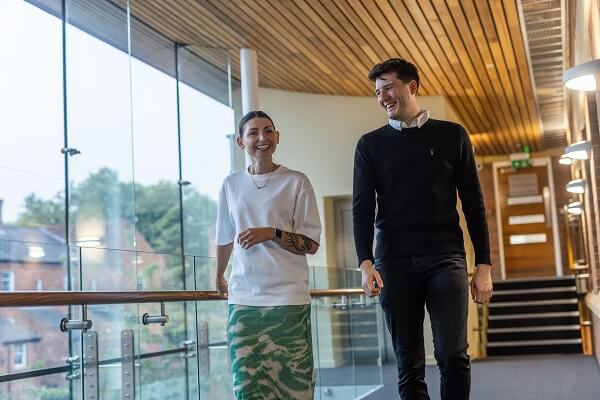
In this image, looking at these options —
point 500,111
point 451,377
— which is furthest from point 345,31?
point 451,377

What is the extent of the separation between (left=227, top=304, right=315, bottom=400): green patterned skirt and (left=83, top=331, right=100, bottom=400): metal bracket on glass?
1.61 feet

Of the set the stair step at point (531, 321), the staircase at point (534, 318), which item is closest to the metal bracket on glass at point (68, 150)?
the staircase at point (534, 318)

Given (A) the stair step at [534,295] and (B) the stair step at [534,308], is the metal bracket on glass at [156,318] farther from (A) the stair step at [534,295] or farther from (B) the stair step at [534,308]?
(A) the stair step at [534,295]

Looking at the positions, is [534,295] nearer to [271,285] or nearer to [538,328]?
[538,328]

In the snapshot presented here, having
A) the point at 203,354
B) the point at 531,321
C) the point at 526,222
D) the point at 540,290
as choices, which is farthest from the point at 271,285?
the point at 526,222

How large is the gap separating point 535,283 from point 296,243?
469 inches

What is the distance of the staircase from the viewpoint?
39.3 feet

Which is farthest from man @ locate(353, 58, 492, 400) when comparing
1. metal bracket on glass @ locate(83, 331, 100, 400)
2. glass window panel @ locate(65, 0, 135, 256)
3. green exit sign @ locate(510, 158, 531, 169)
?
green exit sign @ locate(510, 158, 531, 169)

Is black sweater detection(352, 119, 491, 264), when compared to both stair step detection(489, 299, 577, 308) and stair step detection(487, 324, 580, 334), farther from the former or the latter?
stair step detection(489, 299, 577, 308)

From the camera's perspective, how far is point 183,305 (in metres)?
5.26

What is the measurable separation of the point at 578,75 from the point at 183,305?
2.81 meters

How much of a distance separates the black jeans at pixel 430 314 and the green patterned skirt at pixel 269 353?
1.09 feet

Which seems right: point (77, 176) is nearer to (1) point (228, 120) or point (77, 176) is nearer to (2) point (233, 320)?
(1) point (228, 120)

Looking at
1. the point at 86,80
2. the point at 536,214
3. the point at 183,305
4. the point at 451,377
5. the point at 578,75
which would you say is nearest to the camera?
the point at 451,377
